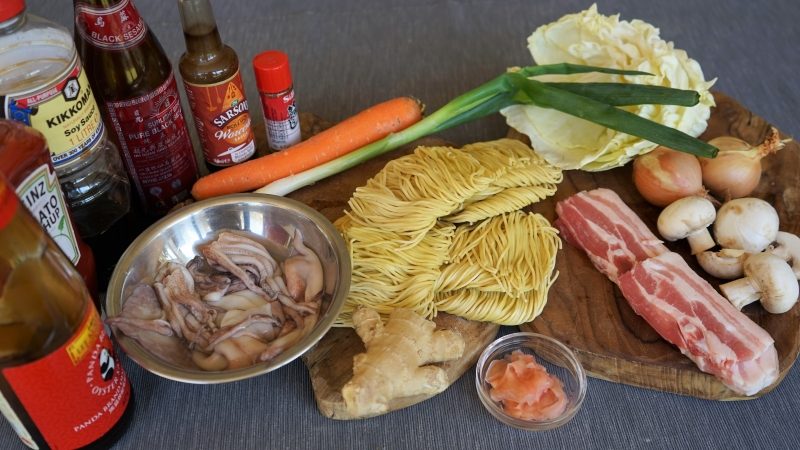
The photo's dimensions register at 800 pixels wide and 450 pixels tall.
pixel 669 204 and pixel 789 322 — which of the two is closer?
pixel 789 322

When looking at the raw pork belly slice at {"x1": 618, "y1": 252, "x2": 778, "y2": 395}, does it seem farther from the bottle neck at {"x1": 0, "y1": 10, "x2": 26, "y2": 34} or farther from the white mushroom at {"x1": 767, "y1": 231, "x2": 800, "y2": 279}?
the bottle neck at {"x1": 0, "y1": 10, "x2": 26, "y2": 34}

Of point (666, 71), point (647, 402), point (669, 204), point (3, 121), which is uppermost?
point (3, 121)

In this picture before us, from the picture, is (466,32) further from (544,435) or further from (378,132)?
(544,435)

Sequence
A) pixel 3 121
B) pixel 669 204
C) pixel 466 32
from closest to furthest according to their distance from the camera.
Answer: pixel 3 121 < pixel 669 204 < pixel 466 32

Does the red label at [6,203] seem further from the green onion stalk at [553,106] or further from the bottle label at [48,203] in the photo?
the green onion stalk at [553,106]

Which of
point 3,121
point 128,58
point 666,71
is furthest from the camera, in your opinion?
point 666,71

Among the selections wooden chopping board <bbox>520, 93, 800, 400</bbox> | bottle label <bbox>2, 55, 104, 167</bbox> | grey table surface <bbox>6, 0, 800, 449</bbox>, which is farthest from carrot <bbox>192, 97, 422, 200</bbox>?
wooden chopping board <bbox>520, 93, 800, 400</bbox>

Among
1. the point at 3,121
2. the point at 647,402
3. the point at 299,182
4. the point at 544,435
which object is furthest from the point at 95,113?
the point at 647,402

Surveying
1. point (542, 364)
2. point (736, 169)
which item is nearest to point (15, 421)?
point (542, 364)
